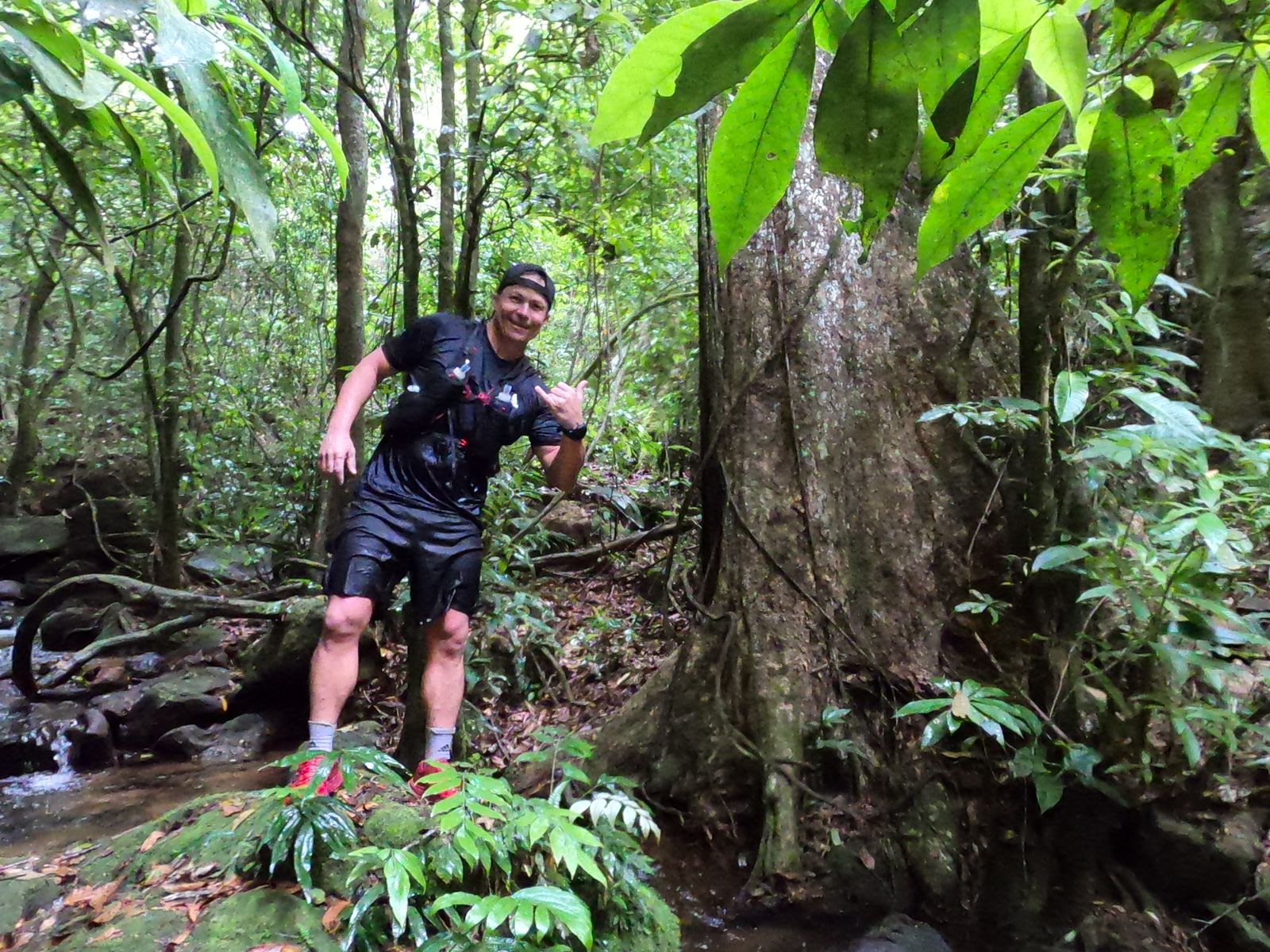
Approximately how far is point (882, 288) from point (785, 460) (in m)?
0.91

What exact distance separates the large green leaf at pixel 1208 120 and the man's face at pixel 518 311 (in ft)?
8.61

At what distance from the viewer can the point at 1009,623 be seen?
9.41 feet

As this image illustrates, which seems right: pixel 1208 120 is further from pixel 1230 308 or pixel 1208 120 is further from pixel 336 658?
pixel 336 658

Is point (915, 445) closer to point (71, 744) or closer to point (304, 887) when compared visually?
point (304, 887)

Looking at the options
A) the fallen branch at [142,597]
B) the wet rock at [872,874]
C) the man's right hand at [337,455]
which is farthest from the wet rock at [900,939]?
the fallen branch at [142,597]

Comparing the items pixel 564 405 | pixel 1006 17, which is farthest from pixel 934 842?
pixel 1006 17

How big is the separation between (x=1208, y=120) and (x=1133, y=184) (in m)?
0.11

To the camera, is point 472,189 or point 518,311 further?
→ point 472,189

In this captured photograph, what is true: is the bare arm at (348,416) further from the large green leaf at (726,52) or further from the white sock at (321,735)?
the large green leaf at (726,52)

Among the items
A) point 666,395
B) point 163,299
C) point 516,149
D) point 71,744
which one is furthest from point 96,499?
point 516,149

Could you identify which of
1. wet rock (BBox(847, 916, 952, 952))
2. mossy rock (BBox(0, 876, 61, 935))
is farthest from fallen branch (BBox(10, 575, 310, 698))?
wet rock (BBox(847, 916, 952, 952))

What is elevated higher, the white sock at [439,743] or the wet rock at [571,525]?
the wet rock at [571,525]

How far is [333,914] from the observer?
6.51 feet

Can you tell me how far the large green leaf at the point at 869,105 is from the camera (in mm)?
562
